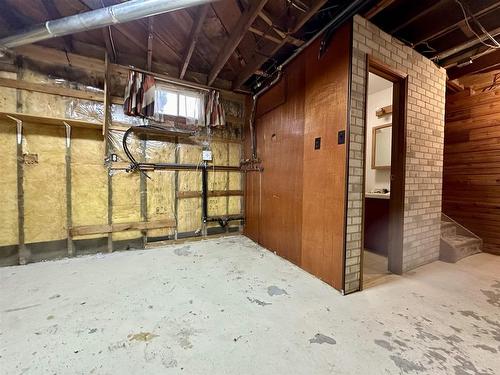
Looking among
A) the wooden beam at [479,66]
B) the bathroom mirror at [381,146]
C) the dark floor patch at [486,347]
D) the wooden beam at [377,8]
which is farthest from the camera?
the bathroom mirror at [381,146]

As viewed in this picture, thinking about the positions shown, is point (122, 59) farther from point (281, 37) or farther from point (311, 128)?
point (311, 128)

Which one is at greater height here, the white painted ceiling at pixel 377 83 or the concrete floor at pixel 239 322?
the white painted ceiling at pixel 377 83

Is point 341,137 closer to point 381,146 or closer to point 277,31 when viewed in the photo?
point 277,31

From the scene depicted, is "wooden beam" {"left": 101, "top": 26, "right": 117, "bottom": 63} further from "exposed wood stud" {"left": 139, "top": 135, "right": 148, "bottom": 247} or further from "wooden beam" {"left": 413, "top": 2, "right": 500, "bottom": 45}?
"wooden beam" {"left": 413, "top": 2, "right": 500, "bottom": 45}

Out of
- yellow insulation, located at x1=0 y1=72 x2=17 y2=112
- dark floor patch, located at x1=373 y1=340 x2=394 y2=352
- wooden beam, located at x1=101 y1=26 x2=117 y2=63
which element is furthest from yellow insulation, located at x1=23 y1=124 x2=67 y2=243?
dark floor patch, located at x1=373 y1=340 x2=394 y2=352

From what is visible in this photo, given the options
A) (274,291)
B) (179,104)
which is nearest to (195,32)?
(179,104)

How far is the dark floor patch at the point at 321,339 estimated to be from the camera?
147 cm

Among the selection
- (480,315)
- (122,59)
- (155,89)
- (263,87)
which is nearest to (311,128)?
(263,87)

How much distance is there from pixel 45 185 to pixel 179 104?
89.4 inches

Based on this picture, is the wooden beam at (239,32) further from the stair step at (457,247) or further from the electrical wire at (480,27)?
the stair step at (457,247)

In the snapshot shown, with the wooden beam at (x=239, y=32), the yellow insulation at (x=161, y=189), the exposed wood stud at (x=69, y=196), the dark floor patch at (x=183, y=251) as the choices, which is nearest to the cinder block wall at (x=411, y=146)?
the wooden beam at (x=239, y=32)

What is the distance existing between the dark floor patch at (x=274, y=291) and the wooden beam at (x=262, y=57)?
9.09 ft

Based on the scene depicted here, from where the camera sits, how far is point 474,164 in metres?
3.54

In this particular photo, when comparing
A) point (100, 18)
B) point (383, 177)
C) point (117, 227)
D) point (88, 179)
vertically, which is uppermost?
point (100, 18)
